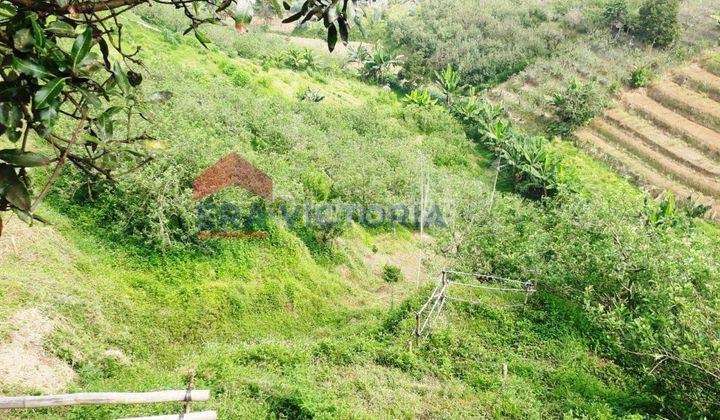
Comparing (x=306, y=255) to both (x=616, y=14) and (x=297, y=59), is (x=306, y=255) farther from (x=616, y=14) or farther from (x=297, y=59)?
(x=616, y=14)

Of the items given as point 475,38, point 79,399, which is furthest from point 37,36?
point 475,38

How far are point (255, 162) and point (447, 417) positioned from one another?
6674 mm

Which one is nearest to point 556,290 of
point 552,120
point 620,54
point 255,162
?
point 255,162

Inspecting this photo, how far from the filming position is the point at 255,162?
1109cm

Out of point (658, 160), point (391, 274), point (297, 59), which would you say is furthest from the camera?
point (297, 59)

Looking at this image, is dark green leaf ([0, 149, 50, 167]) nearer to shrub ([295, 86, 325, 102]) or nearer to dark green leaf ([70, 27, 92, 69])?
dark green leaf ([70, 27, 92, 69])

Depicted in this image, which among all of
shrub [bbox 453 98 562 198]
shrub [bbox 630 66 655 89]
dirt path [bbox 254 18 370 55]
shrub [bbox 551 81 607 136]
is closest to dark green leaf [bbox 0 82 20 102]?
shrub [bbox 453 98 562 198]

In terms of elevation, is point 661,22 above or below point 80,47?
below

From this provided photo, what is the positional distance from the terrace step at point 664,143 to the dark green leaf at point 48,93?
62.5 ft

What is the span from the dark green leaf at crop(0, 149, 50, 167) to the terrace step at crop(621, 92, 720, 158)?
19953mm

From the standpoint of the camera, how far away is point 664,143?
1836cm

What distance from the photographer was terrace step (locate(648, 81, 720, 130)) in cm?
1891

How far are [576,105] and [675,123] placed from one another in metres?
3.35

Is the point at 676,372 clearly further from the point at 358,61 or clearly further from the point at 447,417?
the point at 358,61
